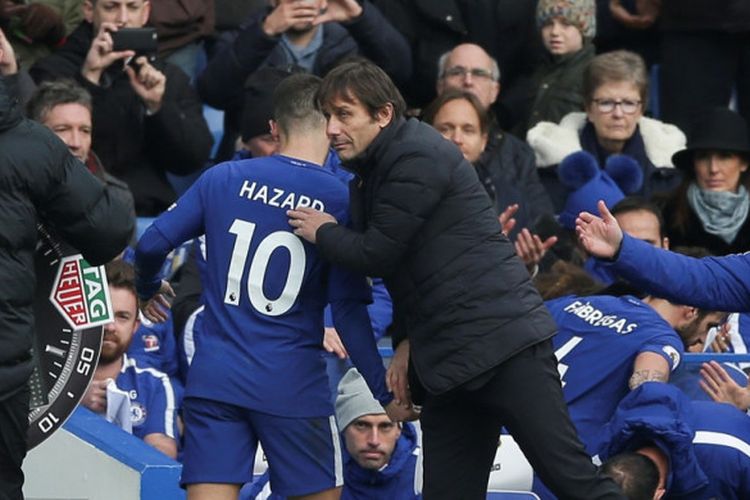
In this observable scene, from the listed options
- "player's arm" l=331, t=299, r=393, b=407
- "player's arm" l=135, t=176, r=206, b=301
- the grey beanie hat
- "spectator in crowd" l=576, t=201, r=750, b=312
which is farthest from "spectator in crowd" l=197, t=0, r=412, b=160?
"spectator in crowd" l=576, t=201, r=750, b=312

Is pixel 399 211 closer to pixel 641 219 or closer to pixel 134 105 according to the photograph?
pixel 641 219

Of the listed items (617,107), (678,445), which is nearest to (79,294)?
(678,445)

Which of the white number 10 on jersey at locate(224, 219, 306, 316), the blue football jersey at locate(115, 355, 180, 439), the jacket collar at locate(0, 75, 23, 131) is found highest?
the jacket collar at locate(0, 75, 23, 131)

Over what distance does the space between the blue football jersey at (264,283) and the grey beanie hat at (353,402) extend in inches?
45.2

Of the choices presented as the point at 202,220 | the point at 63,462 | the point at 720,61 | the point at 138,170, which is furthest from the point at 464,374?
the point at 720,61

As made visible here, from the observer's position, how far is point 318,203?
6938 millimetres

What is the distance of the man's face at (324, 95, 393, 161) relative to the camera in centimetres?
651

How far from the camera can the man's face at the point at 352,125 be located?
256 inches

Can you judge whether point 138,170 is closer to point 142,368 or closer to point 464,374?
point 142,368

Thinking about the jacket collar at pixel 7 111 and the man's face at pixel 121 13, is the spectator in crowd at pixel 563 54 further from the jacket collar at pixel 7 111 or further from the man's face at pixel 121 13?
the jacket collar at pixel 7 111

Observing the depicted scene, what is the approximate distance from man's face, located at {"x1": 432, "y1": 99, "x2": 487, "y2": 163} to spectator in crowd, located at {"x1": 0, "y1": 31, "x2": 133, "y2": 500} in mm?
3505

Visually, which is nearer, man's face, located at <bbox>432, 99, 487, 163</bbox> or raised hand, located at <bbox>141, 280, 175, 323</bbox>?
raised hand, located at <bbox>141, 280, 175, 323</bbox>

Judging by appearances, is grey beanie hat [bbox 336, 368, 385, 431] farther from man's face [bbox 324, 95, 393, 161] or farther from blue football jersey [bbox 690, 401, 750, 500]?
man's face [bbox 324, 95, 393, 161]

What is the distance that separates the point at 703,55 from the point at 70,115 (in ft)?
12.6
